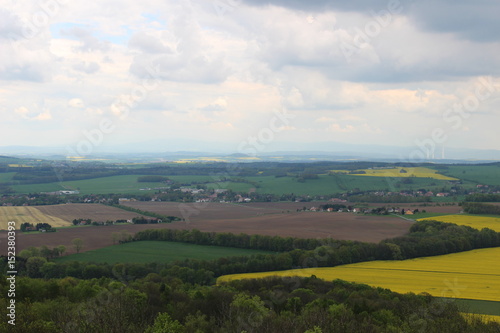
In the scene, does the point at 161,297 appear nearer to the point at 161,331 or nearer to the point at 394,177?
the point at 161,331

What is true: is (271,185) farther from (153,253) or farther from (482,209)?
(153,253)

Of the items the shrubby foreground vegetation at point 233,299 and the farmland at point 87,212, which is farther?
the farmland at point 87,212

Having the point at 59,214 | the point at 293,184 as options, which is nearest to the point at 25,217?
the point at 59,214

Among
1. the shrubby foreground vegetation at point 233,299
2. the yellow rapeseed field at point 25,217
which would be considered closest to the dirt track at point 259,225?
the yellow rapeseed field at point 25,217

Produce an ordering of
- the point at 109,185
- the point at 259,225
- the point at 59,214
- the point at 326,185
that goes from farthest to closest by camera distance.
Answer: the point at 109,185, the point at 326,185, the point at 59,214, the point at 259,225

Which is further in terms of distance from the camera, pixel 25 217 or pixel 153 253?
pixel 25 217

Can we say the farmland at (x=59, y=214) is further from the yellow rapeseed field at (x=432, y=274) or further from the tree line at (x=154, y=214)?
the yellow rapeseed field at (x=432, y=274)

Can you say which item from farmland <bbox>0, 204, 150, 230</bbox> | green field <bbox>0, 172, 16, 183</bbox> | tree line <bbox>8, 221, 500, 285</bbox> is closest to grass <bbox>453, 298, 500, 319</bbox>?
tree line <bbox>8, 221, 500, 285</bbox>
